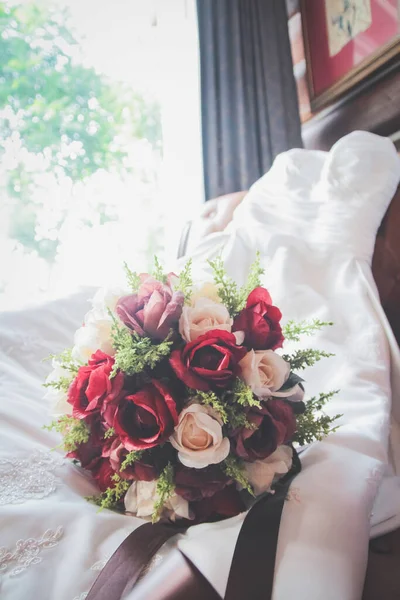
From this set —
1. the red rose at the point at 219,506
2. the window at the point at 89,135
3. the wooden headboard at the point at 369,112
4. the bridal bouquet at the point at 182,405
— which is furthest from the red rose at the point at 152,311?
the window at the point at 89,135

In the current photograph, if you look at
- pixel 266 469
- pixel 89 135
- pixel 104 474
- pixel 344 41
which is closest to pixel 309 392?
pixel 266 469

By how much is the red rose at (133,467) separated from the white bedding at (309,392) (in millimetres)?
62

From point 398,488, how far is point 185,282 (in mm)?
471

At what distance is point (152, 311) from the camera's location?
1.86ft

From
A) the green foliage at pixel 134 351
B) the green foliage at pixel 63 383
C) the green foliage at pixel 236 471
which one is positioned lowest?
the green foliage at pixel 236 471

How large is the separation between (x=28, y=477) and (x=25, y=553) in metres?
0.12

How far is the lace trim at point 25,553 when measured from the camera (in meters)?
0.47

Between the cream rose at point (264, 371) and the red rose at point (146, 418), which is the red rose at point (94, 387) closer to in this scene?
the red rose at point (146, 418)

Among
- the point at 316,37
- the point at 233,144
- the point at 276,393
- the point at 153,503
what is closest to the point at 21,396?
the point at 153,503

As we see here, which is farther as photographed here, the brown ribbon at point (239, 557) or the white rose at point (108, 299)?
the white rose at point (108, 299)

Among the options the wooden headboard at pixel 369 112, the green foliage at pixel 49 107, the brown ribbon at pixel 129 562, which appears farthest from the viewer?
the green foliage at pixel 49 107

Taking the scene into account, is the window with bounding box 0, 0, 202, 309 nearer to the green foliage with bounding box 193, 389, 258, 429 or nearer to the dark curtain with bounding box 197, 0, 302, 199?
the dark curtain with bounding box 197, 0, 302, 199

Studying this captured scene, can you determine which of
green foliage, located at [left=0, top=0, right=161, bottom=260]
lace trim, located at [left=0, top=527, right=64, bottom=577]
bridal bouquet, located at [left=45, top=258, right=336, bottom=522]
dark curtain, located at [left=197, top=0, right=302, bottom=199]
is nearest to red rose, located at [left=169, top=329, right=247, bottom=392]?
bridal bouquet, located at [left=45, top=258, right=336, bottom=522]

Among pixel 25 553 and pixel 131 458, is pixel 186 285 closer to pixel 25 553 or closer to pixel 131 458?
pixel 131 458
